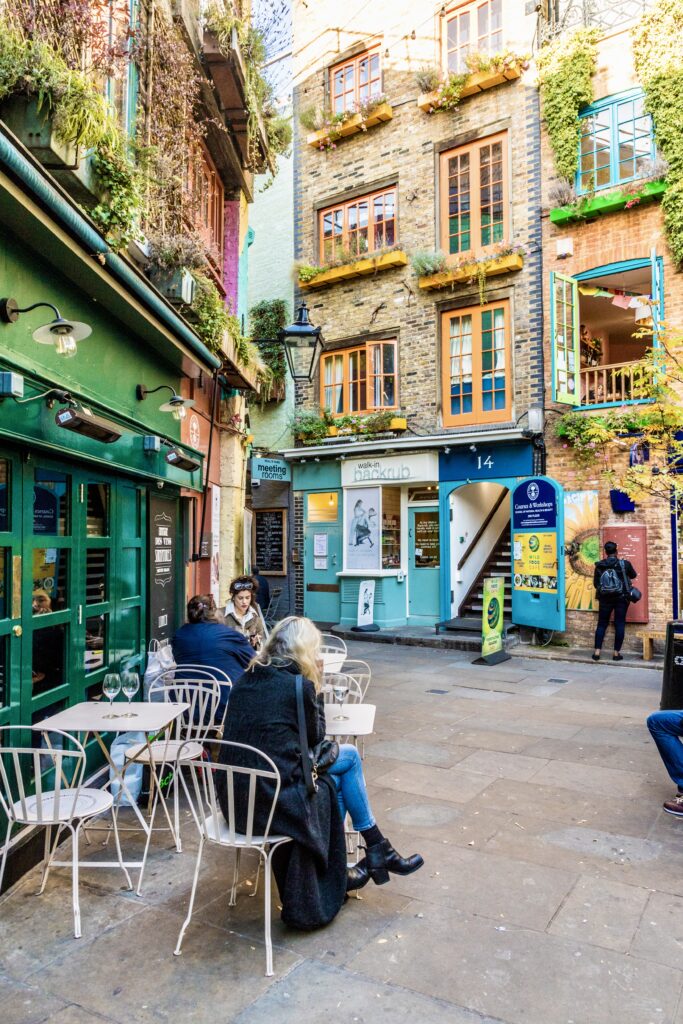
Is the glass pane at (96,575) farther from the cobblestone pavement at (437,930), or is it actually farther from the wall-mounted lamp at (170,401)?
the cobblestone pavement at (437,930)

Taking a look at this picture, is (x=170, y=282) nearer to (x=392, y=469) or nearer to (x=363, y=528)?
(x=392, y=469)

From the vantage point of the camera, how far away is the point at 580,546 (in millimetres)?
12523

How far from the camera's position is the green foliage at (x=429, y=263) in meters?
14.3

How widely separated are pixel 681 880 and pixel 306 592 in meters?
12.5

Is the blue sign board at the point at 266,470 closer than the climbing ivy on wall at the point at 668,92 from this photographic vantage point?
No

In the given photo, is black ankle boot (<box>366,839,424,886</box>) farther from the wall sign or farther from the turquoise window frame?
the turquoise window frame

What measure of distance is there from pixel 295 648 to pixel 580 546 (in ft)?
32.5

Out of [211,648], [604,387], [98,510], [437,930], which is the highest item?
[604,387]

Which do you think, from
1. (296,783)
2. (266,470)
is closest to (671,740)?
(296,783)

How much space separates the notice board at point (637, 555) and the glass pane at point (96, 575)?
867 centimetres

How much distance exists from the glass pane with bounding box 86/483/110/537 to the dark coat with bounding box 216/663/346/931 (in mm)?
2853

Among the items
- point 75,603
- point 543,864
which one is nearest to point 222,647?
point 75,603

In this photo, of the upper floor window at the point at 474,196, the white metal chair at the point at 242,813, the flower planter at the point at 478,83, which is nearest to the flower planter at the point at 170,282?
the white metal chair at the point at 242,813

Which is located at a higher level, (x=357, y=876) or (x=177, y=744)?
(x=177, y=744)
